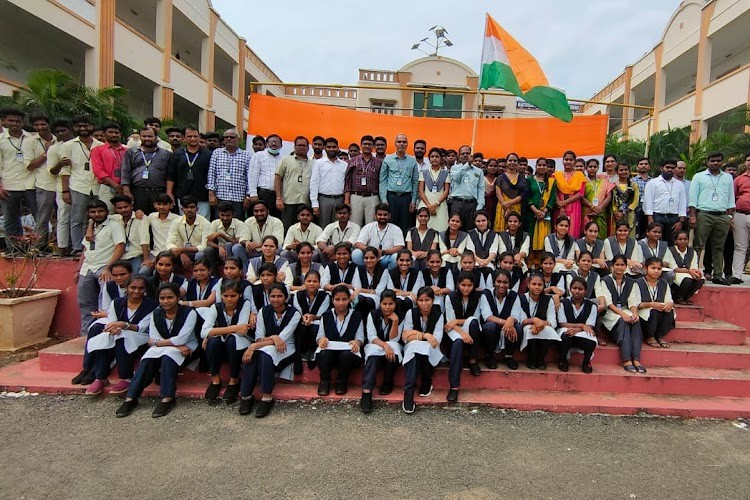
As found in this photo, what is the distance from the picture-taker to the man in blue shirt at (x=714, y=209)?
6.07 meters

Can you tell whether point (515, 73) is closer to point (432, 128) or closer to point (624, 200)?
point (432, 128)

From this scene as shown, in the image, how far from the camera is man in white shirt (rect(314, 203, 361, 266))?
5602mm

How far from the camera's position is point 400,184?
6.18 m

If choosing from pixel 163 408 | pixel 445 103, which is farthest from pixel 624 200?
pixel 445 103

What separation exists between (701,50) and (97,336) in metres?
20.3

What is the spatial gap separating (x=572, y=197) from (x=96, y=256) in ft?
21.0

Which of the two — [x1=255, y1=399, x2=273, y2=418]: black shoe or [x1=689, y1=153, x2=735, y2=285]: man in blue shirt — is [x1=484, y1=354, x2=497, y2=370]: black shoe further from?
[x1=689, y1=153, x2=735, y2=285]: man in blue shirt

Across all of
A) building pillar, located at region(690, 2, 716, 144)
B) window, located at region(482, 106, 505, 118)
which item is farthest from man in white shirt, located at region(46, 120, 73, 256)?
building pillar, located at region(690, 2, 716, 144)

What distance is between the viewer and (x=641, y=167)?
6.59 meters

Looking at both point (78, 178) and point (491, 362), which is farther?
point (78, 178)

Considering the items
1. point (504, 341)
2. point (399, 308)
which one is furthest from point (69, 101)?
point (504, 341)

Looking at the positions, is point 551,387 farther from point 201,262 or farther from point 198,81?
point 198,81

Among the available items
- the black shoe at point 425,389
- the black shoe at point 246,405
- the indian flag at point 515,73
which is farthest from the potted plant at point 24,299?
the indian flag at point 515,73

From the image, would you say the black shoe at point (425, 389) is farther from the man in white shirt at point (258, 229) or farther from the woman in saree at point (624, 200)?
the woman in saree at point (624, 200)
